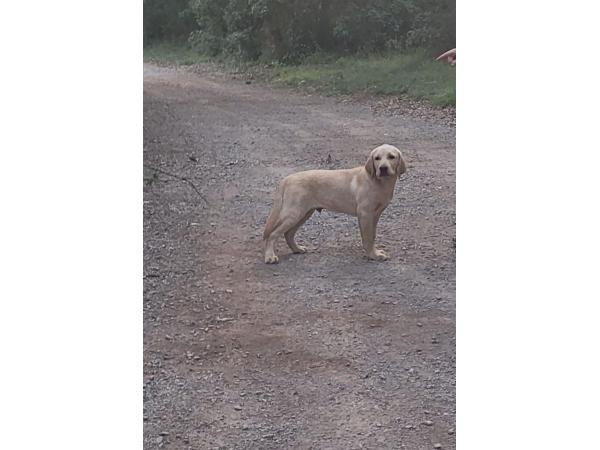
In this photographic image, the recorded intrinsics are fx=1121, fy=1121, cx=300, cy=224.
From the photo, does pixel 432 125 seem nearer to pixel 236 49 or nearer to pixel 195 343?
pixel 236 49

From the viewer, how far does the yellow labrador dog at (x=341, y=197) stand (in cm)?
329

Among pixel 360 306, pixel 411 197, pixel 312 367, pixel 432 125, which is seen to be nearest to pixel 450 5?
pixel 432 125

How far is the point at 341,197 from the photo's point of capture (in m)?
3.34

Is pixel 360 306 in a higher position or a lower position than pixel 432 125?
lower

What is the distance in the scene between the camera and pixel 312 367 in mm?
3066

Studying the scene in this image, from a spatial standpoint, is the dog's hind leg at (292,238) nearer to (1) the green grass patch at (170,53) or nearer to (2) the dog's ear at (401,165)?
(2) the dog's ear at (401,165)

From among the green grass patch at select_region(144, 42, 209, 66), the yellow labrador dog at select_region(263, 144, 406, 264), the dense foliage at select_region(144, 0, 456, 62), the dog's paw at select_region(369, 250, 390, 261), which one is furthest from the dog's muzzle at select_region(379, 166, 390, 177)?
the green grass patch at select_region(144, 42, 209, 66)

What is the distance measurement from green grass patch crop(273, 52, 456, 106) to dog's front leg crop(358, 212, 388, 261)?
1.32ft

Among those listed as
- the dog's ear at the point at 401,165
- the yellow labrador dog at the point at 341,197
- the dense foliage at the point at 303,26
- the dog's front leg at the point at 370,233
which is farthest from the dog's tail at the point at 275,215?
the dense foliage at the point at 303,26

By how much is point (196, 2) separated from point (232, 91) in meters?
0.32

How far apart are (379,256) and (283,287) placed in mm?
300

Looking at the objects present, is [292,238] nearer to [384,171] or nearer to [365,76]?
[384,171]

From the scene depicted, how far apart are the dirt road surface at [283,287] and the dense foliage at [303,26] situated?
13 centimetres

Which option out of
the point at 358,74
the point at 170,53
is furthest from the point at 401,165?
the point at 170,53
